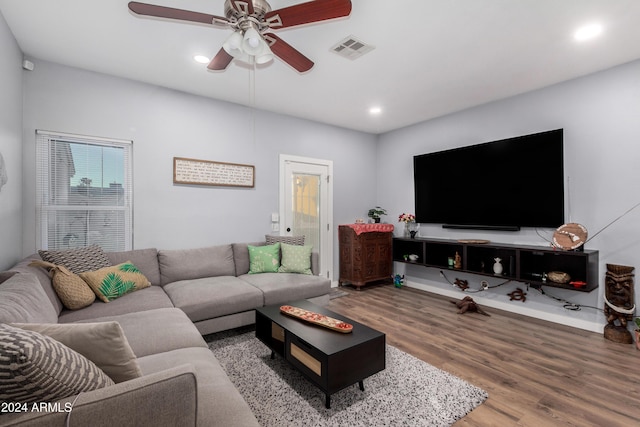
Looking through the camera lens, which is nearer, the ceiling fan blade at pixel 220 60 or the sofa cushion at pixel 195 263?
the ceiling fan blade at pixel 220 60

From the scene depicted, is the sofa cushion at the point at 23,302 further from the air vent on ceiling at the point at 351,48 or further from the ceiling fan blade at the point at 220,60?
the air vent on ceiling at the point at 351,48

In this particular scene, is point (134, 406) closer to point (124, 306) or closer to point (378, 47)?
point (124, 306)

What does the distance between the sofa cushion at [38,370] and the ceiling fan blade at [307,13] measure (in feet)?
5.64

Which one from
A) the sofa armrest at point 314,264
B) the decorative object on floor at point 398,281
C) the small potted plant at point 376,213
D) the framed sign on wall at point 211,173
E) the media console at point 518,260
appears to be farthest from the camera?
the small potted plant at point 376,213

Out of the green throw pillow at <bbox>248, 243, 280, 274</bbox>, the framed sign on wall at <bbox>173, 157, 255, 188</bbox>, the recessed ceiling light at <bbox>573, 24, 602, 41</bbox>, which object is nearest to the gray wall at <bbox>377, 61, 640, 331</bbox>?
the recessed ceiling light at <bbox>573, 24, 602, 41</bbox>

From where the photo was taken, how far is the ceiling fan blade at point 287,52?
6.04 ft

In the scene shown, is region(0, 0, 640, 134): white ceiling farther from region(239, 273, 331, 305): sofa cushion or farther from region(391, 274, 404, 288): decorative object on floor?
region(391, 274, 404, 288): decorative object on floor

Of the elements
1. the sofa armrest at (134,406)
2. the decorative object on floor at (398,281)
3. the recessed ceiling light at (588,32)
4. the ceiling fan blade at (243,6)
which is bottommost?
the decorative object on floor at (398,281)

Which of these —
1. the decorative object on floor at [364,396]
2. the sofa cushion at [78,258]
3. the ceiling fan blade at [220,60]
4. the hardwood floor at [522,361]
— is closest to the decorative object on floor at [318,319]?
the decorative object on floor at [364,396]

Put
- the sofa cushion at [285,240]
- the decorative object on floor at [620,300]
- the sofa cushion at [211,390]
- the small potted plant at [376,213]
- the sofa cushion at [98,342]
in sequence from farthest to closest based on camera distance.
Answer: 1. the small potted plant at [376,213]
2. the sofa cushion at [285,240]
3. the decorative object on floor at [620,300]
4. the sofa cushion at [211,390]
5. the sofa cushion at [98,342]

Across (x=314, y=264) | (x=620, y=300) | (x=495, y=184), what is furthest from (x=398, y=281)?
(x=620, y=300)

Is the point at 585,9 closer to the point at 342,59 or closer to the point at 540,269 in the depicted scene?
the point at 342,59

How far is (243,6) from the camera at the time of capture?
1.56m

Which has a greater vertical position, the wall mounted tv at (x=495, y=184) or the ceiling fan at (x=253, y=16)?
the ceiling fan at (x=253, y=16)
